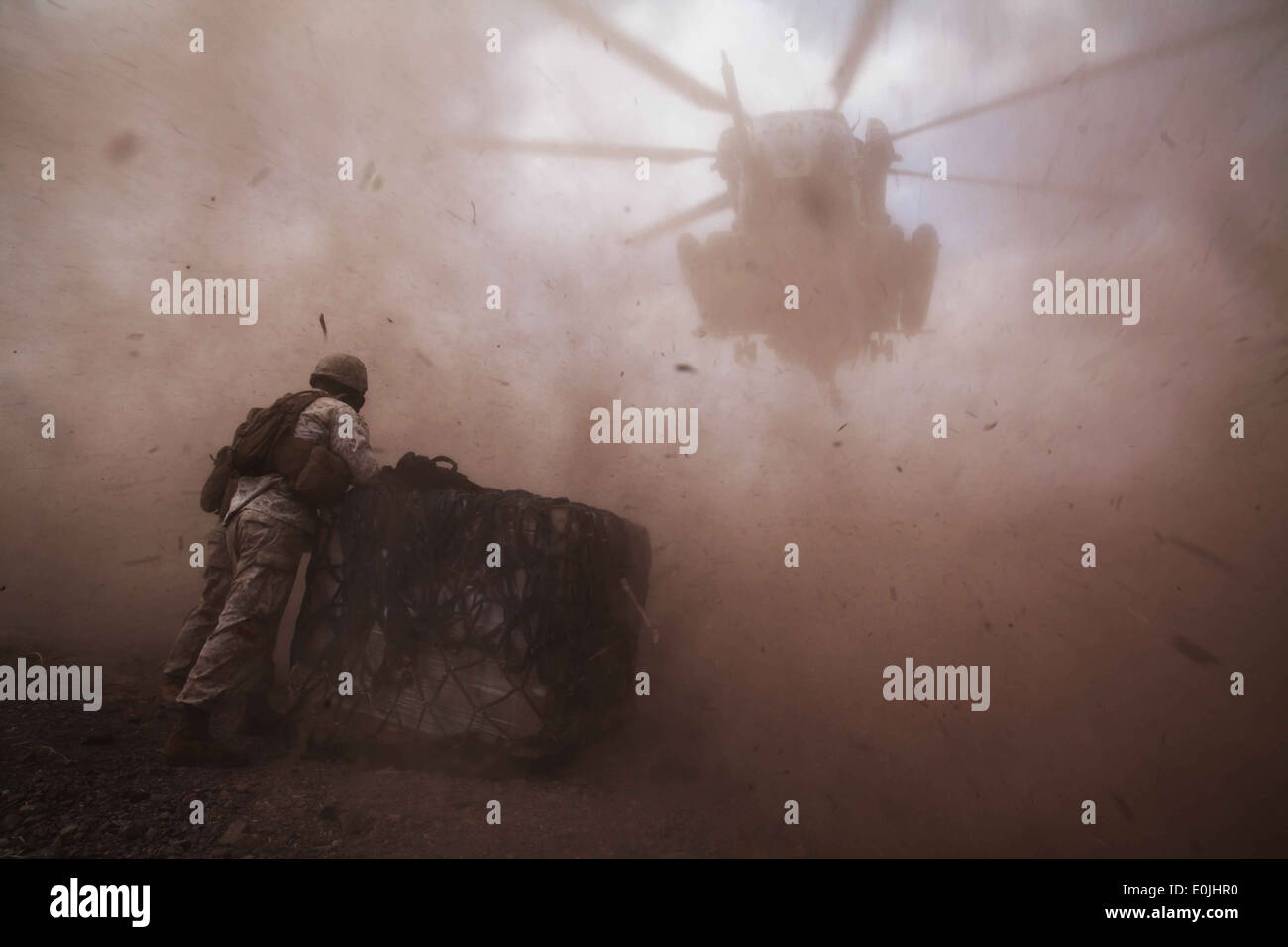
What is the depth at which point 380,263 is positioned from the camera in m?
3.96

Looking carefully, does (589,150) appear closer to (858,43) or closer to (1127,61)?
(858,43)

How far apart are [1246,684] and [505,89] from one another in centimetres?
558

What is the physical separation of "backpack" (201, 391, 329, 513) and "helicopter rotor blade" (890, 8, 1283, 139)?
432 centimetres

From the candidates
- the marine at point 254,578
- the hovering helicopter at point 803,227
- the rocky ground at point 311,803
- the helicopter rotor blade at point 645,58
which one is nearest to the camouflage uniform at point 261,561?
the marine at point 254,578

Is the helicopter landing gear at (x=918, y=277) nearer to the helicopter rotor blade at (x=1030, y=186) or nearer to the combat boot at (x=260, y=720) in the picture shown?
the helicopter rotor blade at (x=1030, y=186)

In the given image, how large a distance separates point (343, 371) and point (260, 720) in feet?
Result: 4.96

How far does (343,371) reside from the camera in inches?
102

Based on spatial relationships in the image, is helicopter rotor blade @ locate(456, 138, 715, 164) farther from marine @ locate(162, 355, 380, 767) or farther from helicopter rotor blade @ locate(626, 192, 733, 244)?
marine @ locate(162, 355, 380, 767)

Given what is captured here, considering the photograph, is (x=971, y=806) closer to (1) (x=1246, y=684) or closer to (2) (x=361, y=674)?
(1) (x=1246, y=684)

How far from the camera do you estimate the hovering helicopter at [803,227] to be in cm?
398

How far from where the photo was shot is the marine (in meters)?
2.11
